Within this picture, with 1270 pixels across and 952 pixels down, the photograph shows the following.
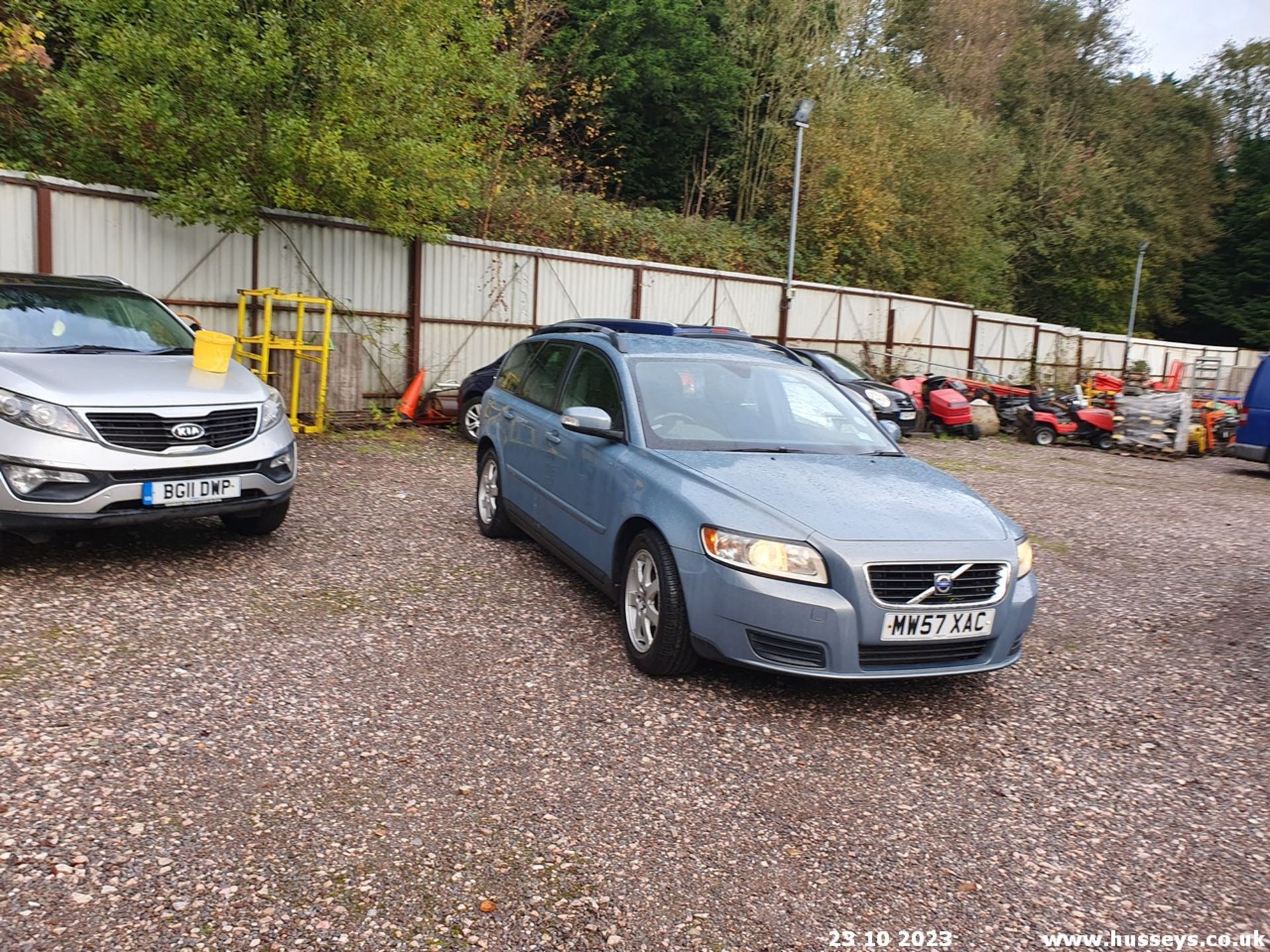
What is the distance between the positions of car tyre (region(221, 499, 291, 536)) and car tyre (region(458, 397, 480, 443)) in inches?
239

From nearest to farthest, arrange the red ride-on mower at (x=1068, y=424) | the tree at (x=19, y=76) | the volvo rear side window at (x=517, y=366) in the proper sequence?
the volvo rear side window at (x=517, y=366)
the tree at (x=19, y=76)
the red ride-on mower at (x=1068, y=424)

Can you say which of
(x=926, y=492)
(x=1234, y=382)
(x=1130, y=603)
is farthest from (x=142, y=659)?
(x=1234, y=382)

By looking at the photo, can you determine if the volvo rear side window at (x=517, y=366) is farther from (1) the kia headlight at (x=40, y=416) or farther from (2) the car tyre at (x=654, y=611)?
(1) the kia headlight at (x=40, y=416)

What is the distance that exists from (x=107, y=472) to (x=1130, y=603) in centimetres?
655

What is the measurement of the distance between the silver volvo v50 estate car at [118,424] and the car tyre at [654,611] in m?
2.63

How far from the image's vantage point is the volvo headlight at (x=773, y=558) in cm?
413

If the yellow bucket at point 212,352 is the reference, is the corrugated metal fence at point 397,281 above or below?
above

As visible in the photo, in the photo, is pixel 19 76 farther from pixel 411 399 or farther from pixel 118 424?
pixel 118 424

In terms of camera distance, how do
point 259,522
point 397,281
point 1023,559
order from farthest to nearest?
point 397,281, point 259,522, point 1023,559

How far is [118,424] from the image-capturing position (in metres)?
5.43

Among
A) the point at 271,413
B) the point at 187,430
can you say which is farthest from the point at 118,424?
the point at 271,413

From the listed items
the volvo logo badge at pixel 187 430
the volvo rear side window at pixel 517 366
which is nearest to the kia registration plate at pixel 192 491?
the volvo logo badge at pixel 187 430

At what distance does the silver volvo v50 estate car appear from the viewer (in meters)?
5.21

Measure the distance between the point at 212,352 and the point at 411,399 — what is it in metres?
6.91
